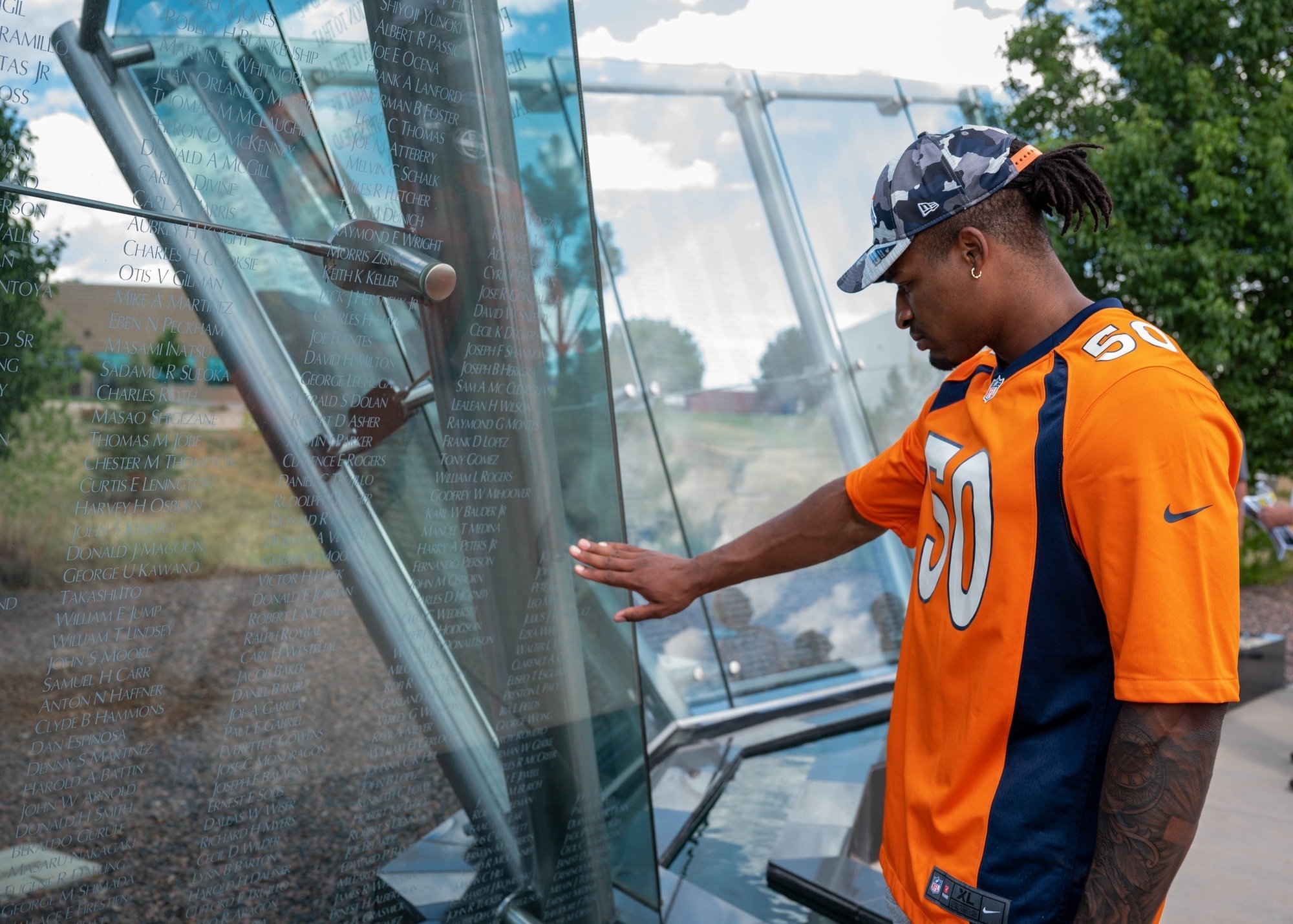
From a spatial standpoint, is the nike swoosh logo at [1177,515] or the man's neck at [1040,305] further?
the man's neck at [1040,305]

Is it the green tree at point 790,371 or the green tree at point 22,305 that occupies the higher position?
the green tree at point 790,371

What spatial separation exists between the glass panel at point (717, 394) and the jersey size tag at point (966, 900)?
10.9ft

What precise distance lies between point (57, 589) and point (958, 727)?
123cm

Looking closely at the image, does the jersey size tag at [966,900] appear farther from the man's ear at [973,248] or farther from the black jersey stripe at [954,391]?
the man's ear at [973,248]

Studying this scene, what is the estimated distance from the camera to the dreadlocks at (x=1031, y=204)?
1331 millimetres

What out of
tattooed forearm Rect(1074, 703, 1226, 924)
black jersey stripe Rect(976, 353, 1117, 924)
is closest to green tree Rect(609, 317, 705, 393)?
black jersey stripe Rect(976, 353, 1117, 924)

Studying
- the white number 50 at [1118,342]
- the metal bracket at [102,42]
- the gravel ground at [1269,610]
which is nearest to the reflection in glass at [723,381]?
the white number 50 at [1118,342]

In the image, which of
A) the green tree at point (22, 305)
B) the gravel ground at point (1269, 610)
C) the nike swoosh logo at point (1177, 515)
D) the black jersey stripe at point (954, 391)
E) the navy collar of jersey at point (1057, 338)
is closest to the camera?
the nike swoosh logo at point (1177, 515)

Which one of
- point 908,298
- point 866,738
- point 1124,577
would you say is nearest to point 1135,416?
point 1124,577

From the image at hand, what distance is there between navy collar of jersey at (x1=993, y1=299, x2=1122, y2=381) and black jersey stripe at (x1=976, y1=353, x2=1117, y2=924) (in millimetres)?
42

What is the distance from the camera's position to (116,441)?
128 cm

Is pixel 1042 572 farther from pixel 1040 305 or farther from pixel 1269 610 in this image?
pixel 1269 610

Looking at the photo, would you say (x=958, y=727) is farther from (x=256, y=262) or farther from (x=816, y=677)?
(x=816, y=677)

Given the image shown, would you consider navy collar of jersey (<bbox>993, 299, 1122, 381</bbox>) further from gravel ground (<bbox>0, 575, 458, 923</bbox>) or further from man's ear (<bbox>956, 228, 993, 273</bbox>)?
gravel ground (<bbox>0, 575, 458, 923</bbox>)
